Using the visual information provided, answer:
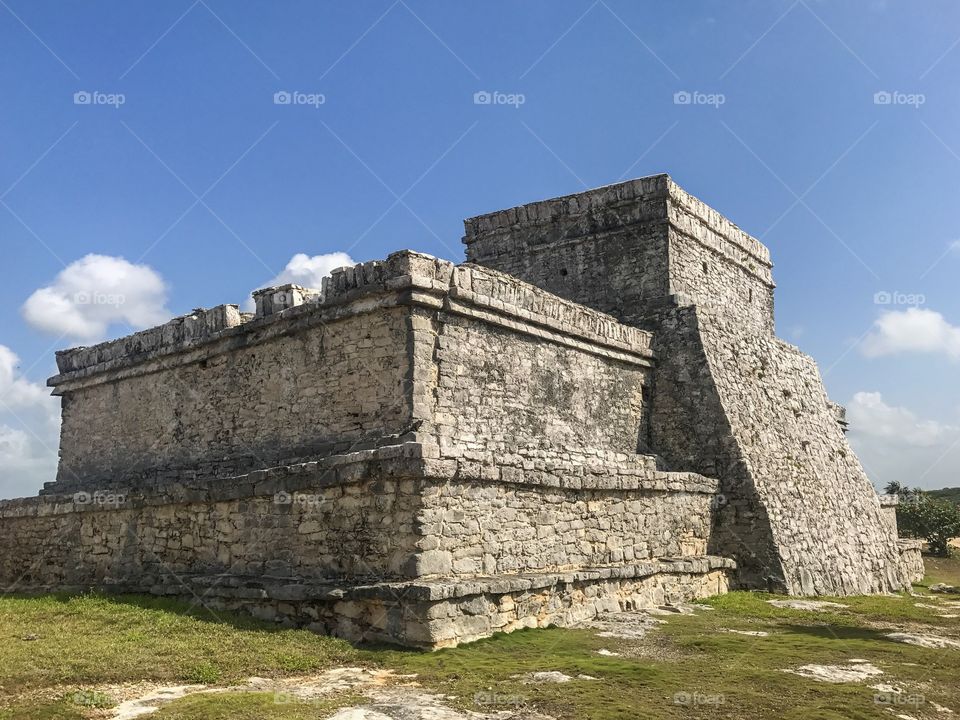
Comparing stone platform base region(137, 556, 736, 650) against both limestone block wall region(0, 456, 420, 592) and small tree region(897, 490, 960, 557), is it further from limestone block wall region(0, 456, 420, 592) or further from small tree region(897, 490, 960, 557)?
small tree region(897, 490, 960, 557)

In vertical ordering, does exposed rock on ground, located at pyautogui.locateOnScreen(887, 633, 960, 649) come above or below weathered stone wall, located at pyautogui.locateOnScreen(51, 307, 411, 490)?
below

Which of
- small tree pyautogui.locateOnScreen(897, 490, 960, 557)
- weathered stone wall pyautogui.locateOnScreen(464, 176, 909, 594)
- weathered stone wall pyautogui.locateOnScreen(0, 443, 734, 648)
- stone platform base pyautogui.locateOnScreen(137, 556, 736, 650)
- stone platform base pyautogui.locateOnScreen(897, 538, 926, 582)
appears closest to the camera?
stone platform base pyautogui.locateOnScreen(137, 556, 736, 650)

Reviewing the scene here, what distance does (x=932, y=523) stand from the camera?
25.5 meters

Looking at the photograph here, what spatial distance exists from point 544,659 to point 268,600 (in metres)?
3.46

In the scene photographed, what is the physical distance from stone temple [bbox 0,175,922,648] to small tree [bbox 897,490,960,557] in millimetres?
8184

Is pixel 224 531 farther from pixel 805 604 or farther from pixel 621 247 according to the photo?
pixel 621 247

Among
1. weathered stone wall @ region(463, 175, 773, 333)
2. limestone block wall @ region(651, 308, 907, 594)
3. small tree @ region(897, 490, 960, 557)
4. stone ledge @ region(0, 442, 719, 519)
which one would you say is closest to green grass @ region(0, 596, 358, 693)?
stone ledge @ region(0, 442, 719, 519)

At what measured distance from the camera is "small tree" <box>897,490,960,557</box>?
2405 cm

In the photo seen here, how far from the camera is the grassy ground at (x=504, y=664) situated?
6.21m

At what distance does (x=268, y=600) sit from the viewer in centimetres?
945

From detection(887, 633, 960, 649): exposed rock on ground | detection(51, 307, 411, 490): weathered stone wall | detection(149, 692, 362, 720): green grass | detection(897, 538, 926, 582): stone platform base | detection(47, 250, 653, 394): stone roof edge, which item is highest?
detection(47, 250, 653, 394): stone roof edge

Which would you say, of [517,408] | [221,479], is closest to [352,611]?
[221,479]

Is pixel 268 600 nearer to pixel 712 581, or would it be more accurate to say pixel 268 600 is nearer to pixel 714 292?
pixel 712 581

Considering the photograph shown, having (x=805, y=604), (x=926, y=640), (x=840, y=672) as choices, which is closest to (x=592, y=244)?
(x=805, y=604)
